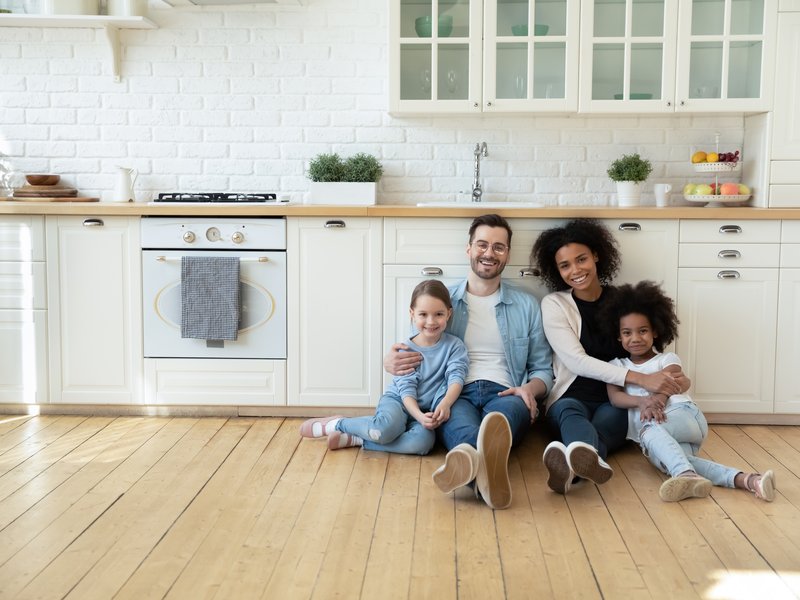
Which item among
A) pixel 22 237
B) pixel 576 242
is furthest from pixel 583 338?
pixel 22 237

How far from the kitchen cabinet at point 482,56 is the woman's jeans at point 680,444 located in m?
1.51

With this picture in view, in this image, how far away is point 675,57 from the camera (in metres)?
4.02

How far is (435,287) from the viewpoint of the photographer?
11.4 ft

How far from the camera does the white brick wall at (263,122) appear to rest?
4.39m

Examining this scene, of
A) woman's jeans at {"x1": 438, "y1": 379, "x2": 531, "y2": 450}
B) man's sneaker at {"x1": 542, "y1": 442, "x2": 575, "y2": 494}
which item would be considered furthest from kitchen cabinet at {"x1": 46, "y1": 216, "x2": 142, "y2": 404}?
man's sneaker at {"x1": 542, "y1": 442, "x2": 575, "y2": 494}

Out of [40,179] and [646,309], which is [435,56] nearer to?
[646,309]

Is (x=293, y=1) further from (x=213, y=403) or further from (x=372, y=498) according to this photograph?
(x=372, y=498)

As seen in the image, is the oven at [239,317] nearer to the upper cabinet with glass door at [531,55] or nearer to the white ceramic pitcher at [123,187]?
the white ceramic pitcher at [123,187]

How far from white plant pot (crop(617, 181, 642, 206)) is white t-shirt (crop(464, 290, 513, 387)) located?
0.94 meters

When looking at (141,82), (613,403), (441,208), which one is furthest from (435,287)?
(141,82)

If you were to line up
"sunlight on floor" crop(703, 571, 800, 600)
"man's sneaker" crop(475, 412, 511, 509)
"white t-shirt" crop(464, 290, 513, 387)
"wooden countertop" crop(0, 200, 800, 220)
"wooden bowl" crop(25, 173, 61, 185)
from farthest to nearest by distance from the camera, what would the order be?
"wooden bowl" crop(25, 173, 61, 185)
"wooden countertop" crop(0, 200, 800, 220)
"white t-shirt" crop(464, 290, 513, 387)
"man's sneaker" crop(475, 412, 511, 509)
"sunlight on floor" crop(703, 571, 800, 600)

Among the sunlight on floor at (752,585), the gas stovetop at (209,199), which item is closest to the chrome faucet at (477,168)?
the gas stovetop at (209,199)

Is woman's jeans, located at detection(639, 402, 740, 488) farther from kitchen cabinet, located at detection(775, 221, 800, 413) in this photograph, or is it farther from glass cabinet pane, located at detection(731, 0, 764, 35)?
glass cabinet pane, located at detection(731, 0, 764, 35)

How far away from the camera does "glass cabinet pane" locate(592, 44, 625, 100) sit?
406 centimetres
